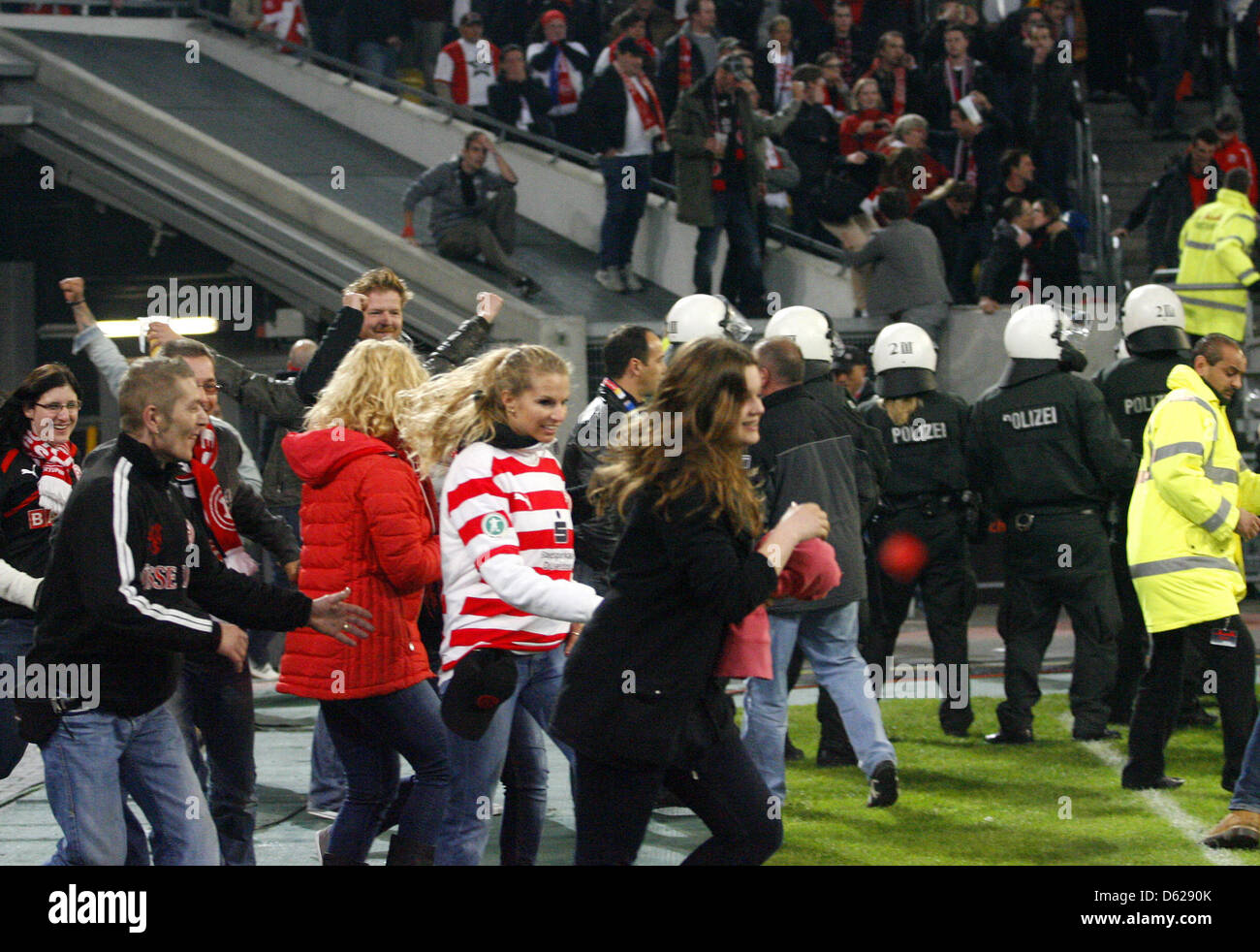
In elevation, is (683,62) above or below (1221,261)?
above

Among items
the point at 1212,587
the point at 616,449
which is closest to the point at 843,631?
the point at 1212,587

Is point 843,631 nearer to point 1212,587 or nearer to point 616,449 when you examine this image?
point 1212,587

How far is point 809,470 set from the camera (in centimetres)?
735

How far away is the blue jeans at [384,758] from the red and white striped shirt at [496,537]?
0.86 ft

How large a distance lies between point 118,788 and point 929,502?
17.6 ft

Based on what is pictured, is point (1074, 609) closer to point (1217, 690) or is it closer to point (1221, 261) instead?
point (1217, 690)

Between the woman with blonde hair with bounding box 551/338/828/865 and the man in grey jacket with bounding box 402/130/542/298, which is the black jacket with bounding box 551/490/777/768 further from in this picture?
the man in grey jacket with bounding box 402/130/542/298

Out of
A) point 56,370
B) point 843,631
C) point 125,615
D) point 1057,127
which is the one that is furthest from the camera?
point 1057,127

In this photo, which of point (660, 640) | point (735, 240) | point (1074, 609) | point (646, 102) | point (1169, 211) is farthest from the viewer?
point (646, 102)

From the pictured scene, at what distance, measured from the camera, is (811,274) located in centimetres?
1585

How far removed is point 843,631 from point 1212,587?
152cm

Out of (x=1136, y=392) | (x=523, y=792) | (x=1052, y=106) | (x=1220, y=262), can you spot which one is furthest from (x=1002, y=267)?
(x=523, y=792)

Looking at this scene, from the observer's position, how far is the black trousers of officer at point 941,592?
9289 mm

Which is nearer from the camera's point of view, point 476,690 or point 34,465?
point 476,690
